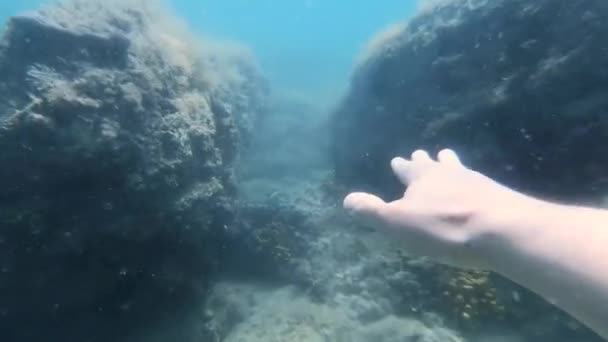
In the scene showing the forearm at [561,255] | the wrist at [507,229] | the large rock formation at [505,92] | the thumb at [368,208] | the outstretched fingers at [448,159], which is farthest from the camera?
the large rock formation at [505,92]

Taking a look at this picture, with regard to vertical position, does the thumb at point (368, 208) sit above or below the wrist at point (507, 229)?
above

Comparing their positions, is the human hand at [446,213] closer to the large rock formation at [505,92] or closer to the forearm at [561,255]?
the forearm at [561,255]

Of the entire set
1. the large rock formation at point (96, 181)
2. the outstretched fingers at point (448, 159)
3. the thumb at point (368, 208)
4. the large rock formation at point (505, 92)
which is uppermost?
the large rock formation at point (505, 92)

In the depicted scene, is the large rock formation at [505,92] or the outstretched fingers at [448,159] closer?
the outstretched fingers at [448,159]

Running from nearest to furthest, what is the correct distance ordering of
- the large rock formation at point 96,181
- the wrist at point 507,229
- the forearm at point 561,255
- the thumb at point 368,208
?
1. the forearm at point 561,255
2. the wrist at point 507,229
3. the thumb at point 368,208
4. the large rock formation at point 96,181

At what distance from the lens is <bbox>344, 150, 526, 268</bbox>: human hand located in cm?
158

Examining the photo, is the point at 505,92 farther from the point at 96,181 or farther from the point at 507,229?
the point at 96,181

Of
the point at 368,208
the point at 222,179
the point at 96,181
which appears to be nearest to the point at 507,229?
the point at 368,208

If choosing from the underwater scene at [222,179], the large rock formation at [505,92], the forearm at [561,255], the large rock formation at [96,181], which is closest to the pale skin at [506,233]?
the forearm at [561,255]

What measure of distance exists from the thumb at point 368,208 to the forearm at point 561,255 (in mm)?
463

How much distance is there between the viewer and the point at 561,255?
1.38 meters

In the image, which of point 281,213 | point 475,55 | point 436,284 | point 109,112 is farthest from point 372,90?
point 109,112

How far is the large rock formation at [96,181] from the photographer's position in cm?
516

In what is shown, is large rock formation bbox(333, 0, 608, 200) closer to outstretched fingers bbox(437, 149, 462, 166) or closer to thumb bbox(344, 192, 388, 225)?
outstretched fingers bbox(437, 149, 462, 166)
